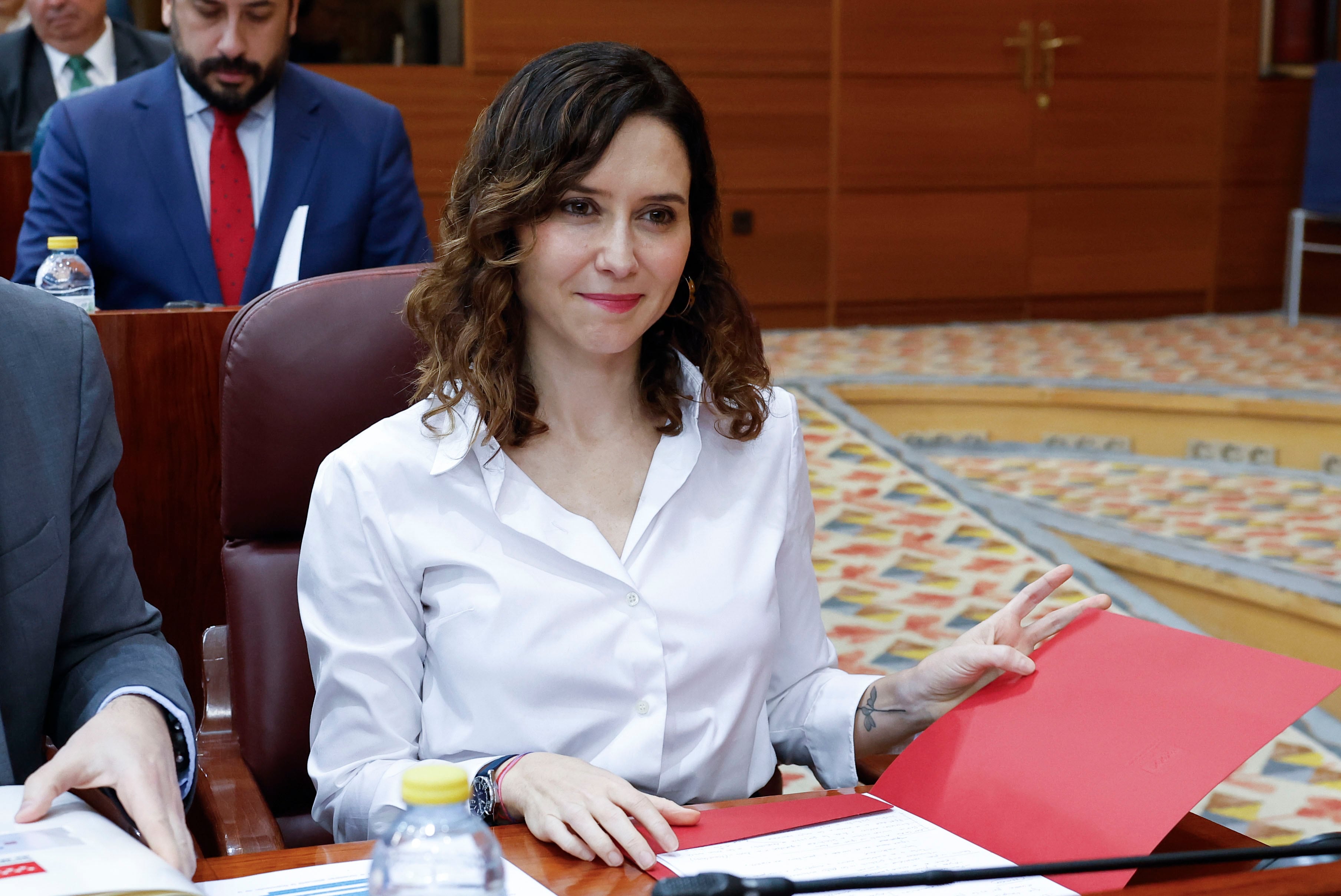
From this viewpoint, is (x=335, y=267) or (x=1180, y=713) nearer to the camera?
(x=1180, y=713)

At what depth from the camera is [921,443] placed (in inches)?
199

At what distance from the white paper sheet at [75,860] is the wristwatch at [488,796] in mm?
342

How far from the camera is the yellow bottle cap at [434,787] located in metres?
0.63

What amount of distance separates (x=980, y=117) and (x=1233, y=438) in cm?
248

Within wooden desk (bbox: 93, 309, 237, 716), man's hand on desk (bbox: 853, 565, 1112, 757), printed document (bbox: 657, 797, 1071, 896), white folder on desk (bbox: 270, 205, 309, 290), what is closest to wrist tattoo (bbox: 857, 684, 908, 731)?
man's hand on desk (bbox: 853, 565, 1112, 757)

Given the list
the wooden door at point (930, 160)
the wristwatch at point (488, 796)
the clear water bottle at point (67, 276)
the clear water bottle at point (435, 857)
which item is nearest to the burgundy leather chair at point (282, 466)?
the wristwatch at point (488, 796)

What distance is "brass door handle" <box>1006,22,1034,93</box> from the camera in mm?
6648

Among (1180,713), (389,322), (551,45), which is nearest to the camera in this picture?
(1180,713)

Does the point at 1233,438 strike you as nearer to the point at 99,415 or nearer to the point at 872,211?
the point at 872,211

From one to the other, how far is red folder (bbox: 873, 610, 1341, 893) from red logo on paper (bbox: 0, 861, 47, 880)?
0.59 m

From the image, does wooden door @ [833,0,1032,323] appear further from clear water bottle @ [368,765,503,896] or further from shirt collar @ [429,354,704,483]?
clear water bottle @ [368,765,503,896]

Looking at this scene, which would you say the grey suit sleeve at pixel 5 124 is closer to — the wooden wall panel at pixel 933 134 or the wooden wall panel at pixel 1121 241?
the wooden wall panel at pixel 933 134

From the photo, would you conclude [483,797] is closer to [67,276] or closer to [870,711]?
[870,711]

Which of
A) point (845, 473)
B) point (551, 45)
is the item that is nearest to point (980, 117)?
point (551, 45)
